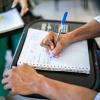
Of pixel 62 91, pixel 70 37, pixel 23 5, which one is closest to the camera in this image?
pixel 62 91

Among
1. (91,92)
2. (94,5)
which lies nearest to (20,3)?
(91,92)

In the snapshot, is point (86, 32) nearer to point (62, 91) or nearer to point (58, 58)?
point (58, 58)

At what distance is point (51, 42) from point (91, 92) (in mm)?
296

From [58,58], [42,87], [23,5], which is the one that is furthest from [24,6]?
[42,87]

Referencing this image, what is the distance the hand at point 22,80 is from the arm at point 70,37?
139 millimetres

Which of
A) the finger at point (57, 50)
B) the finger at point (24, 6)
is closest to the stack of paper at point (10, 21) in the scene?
the finger at point (24, 6)

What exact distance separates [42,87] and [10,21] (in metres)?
0.66

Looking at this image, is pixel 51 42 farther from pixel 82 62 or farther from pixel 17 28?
pixel 17 28

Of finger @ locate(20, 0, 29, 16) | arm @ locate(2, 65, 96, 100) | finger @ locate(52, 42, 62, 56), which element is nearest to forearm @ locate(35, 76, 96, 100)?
arm @ locate(2, 65, 96, 100)

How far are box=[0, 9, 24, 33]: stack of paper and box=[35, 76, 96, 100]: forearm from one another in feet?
1.84

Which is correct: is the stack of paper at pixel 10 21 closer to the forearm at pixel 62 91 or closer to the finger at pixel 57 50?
the finger at pixel 57 50

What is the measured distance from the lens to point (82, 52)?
2.88 feet

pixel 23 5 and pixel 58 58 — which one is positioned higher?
pixel 23 5

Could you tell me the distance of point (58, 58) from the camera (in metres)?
0.84
